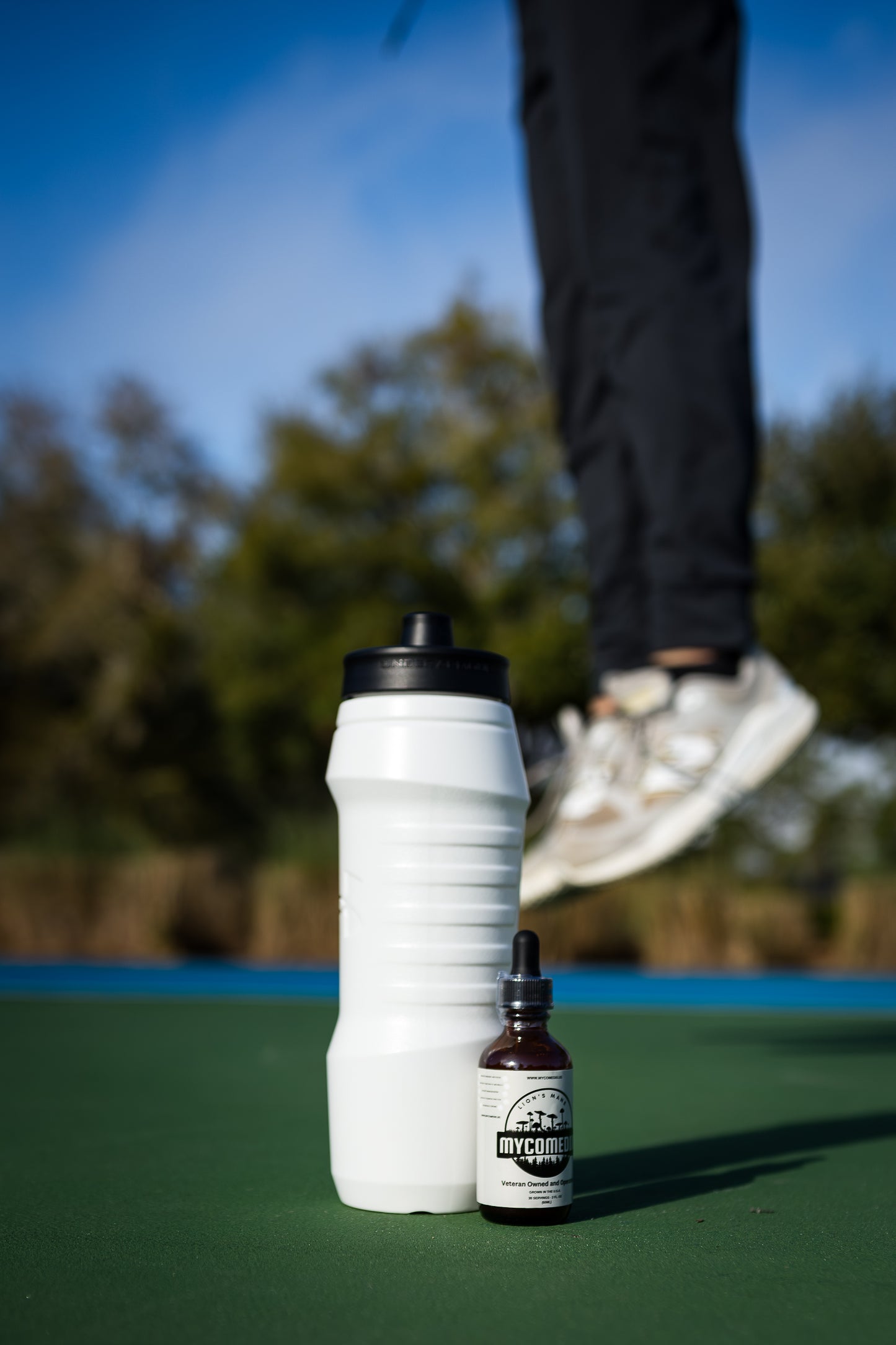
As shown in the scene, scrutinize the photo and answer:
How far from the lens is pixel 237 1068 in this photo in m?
2.52

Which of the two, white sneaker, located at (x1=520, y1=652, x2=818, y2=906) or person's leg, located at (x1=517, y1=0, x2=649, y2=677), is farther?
person's leg, located at (x1=517, y1=0, x2=649, y2=677)

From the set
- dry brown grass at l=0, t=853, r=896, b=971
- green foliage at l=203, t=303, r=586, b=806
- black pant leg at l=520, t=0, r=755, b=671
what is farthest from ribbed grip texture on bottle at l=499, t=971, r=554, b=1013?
green foliage at l=203, t=303, r=586, b=806

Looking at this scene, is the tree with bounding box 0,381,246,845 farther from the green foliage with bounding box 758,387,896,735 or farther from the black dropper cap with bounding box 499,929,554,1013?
the black dropper cap with bounding box 499,929,554,1013

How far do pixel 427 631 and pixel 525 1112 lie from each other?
448 mm

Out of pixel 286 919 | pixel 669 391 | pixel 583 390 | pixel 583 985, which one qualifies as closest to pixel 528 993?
pixel 669 391

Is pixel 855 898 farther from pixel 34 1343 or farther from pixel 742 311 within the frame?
pixel 34 1343

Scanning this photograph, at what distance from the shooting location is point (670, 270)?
78.4 inches

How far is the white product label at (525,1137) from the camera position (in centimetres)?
113

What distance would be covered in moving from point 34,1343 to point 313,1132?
97cm

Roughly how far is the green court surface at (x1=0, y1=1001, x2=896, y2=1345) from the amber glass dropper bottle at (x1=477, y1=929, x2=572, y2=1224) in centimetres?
3

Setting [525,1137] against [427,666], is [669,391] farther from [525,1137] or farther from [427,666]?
[525,1137]

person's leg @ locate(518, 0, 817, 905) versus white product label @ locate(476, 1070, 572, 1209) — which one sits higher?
person's leg @ locate(518, 0, 817, 905)

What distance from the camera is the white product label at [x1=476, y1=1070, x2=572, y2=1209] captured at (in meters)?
1.13

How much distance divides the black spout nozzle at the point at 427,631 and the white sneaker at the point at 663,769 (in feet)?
2.27
